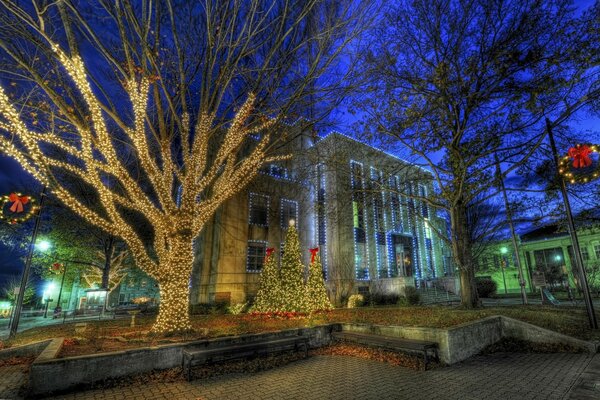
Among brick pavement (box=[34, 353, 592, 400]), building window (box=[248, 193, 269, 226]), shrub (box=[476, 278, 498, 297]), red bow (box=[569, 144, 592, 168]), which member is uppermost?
building window (box=[248, 193, 269, 226])

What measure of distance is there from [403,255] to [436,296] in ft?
21.3

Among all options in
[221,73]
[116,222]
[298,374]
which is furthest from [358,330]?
[221,73]

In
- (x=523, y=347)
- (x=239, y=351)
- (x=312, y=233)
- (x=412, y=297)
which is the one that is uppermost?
(x=312, y=233)

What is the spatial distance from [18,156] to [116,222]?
3.06 m

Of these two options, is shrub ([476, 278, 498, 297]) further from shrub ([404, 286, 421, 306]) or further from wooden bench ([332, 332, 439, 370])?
wooden bench ([332, 332, 439, 370])

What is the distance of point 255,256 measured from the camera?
22.3 metres

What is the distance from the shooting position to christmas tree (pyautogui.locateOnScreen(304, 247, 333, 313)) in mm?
14320

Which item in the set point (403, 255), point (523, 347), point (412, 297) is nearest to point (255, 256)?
point (412, 297)

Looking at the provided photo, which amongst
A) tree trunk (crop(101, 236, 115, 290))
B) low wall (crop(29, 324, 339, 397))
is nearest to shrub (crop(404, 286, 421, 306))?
low wall (crop(29, 324, 339, 397))

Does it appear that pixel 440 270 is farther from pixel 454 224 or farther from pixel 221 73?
pixel 221 73

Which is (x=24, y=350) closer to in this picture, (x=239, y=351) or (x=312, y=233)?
(x=239, y=351)

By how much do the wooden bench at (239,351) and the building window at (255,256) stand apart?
533 inches

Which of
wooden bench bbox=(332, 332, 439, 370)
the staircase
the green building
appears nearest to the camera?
wooden bench bbox=(332, 332, 439, 370)

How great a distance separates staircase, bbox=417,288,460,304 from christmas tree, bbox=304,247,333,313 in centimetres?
1009
